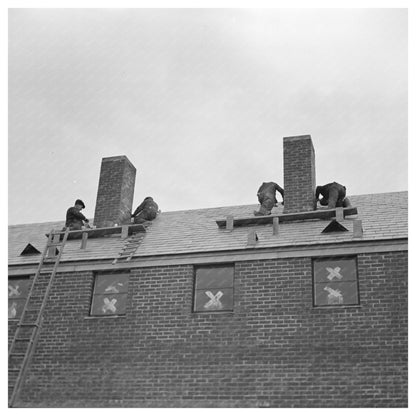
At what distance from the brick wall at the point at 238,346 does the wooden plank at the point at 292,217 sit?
1.65m

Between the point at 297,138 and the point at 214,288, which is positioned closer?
the point at 214,288

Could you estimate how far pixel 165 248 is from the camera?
45.7 ft

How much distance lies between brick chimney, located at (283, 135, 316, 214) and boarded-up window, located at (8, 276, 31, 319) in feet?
20.9

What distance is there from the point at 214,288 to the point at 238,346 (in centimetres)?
145

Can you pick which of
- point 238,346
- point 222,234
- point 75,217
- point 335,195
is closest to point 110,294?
point 222,234

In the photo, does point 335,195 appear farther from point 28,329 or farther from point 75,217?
point 28,329

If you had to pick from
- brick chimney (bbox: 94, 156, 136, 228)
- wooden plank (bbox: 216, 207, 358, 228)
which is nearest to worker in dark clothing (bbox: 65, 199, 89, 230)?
brick chimney (bbox: 94, 156, 136, 228)

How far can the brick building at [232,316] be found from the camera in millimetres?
11391

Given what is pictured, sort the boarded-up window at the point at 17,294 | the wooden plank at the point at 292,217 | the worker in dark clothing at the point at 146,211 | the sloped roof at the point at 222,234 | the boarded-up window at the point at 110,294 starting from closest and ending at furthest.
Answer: the sloped roof at the point at 222,234, the boarded-up window at the point at 110,294, the wooden plank at the point at 292,217, the boarded-up window at the point at 17,294, the worker in dark clothing at the point at 146,211

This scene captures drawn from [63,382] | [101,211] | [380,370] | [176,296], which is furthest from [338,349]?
[101,211]

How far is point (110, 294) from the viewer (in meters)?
13.6

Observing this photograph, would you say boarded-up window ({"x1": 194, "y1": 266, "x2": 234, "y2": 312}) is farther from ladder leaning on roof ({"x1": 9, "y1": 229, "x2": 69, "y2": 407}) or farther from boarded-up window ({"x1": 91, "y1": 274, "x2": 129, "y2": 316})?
ladder leaning on roof ({"x1": 9, "y1": 229, "x2": 69, "y2": 407})

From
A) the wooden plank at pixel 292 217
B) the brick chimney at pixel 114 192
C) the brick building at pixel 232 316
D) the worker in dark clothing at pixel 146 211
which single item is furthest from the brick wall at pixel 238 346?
the brick chimney at pixel 114 192

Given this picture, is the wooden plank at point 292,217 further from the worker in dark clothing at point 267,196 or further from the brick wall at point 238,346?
the brick wall at point 238,346
